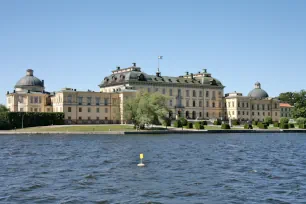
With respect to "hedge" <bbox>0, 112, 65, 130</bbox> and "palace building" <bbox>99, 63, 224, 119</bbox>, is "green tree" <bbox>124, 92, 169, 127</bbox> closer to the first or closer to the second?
"hedge" <bbox>0, 112, 65, 130</bbox>

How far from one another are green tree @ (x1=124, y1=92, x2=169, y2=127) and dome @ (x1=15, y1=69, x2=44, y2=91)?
3257 cm

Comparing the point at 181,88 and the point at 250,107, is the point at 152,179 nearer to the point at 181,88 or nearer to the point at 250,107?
the point at 181,88

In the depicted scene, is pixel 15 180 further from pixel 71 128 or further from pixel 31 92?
Answer: pixel 31 92

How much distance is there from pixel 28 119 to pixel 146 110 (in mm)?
26554

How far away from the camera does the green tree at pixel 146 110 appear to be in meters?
86.8

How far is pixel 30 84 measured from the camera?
112812mm

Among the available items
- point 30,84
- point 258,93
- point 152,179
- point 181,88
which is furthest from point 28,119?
point 258,93

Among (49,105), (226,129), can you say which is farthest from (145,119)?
(49,105)

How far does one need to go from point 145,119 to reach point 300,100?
84651 millimetres

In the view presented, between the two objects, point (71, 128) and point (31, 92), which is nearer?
point (71, 128)

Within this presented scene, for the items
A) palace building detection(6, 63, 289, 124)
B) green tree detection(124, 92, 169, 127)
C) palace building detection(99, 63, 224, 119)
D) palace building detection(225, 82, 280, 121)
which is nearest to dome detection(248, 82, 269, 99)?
palace building detection(6, 63, 289, 124)

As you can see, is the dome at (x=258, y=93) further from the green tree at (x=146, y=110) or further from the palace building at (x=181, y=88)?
the green tree at (x=146, y=110)

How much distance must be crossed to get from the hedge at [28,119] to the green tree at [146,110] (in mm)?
18910

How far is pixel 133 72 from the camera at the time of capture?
4754 inches
